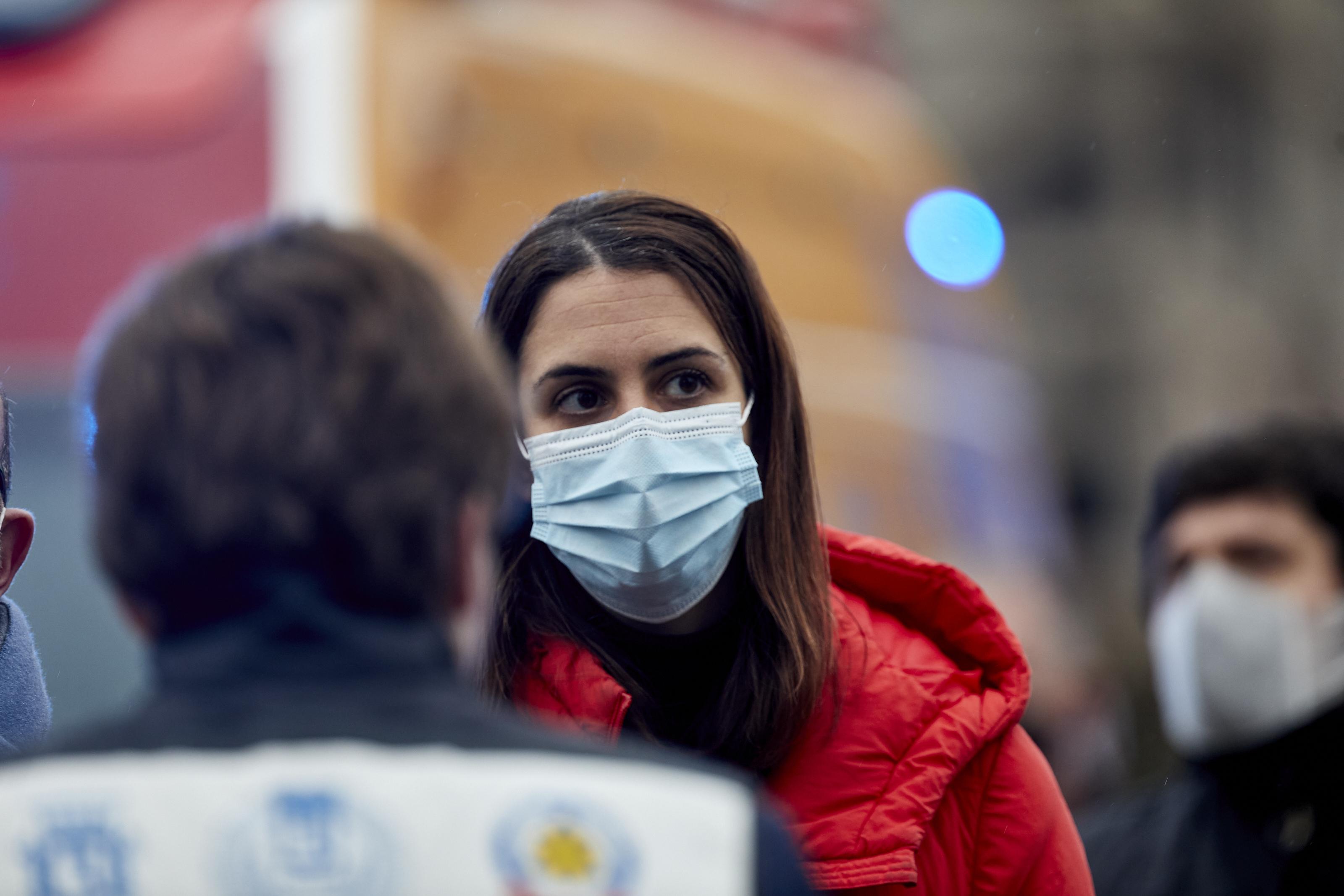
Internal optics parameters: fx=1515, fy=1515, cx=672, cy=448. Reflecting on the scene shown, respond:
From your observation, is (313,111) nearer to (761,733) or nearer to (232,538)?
(761,733)

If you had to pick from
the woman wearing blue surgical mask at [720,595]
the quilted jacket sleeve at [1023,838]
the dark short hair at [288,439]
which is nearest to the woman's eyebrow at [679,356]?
the woman wearing blue surgical mask at [720,595]

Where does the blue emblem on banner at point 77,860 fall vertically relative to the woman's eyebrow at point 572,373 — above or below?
Result: below

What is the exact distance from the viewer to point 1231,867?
3.40 metres

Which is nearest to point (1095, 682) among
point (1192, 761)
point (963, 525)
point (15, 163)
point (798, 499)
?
point (963, 525)

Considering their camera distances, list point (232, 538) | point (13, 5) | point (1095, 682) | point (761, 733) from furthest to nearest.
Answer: point (1095, 682)
point (13, 5)
point (761, 733)
point (232, 538)

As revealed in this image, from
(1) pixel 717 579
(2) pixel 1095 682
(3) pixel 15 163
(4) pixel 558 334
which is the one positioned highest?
(3) pixel 15 163

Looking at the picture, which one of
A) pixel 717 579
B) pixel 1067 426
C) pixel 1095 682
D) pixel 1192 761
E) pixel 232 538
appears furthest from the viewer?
pixel 1067 426

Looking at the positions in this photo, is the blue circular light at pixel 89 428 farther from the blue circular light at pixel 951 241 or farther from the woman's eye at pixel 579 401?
the blue circular light at pixel 951 241

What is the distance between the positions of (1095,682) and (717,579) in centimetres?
742

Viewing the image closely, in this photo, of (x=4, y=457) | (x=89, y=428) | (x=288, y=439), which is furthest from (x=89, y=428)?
(x=4, y=457)

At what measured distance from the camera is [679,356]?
7.50 feet

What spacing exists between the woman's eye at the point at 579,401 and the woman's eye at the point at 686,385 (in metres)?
0.11

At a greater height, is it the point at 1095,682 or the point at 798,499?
the point at 798,499

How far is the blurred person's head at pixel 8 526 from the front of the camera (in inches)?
88.4
